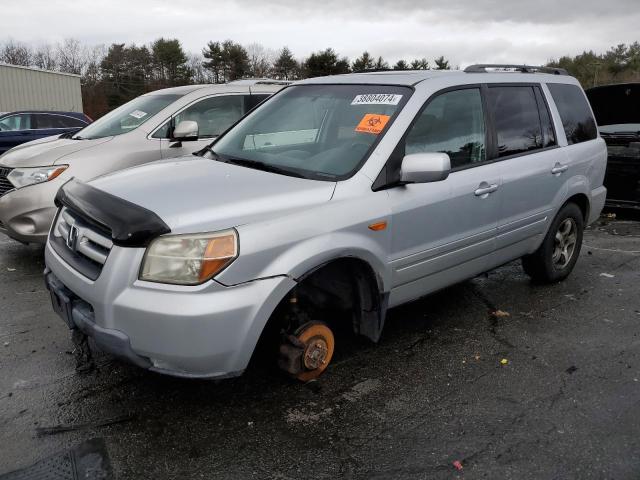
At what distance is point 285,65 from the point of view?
5194cm

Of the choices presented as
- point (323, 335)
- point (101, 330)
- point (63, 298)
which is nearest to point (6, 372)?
point (63, 298)

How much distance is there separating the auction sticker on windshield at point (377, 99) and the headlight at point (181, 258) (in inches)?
61.3

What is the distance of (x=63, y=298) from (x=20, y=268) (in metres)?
3.00

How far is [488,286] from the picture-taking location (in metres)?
5.14

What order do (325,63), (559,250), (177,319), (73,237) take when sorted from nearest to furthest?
(177,319) → (73,237) → (559,250) → (325,63)

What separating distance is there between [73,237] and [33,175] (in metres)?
2.67

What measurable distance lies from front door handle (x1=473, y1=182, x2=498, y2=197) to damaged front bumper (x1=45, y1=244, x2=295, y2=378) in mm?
1696

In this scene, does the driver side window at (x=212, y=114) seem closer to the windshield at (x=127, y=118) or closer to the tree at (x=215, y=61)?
the windshield at (x=127, y=118)

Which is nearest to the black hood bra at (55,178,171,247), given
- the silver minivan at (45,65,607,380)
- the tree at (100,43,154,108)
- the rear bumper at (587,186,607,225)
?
the silver minivan at (45,65,607,380)

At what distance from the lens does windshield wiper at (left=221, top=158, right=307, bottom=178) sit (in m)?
3.28

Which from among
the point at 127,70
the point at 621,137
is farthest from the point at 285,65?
the point at 621,137

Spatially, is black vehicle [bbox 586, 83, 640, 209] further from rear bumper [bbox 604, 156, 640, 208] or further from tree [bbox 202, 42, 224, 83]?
tree [bbox 202, 42, 224, 83]

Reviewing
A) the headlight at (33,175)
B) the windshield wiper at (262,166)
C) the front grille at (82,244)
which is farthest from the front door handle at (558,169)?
the headlight at (33,175)

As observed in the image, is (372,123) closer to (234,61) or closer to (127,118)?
(127,118)
